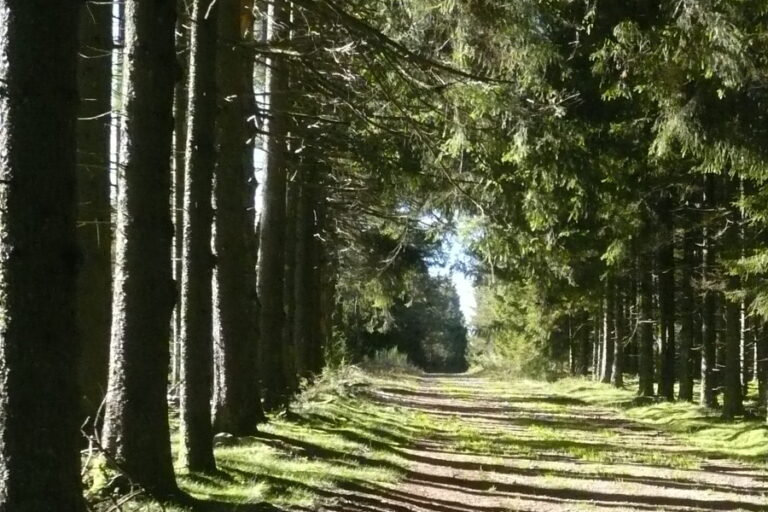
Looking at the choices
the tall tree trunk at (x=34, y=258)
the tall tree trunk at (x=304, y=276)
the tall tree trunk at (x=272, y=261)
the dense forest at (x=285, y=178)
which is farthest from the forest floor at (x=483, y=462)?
the tall tree trunk at (x=34, y=258)

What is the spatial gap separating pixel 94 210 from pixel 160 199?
1.96 meters

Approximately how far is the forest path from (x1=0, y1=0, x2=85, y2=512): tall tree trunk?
4560mm

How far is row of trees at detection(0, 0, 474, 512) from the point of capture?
4.22 metres

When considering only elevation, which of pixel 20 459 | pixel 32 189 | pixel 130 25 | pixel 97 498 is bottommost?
pixel 97 498

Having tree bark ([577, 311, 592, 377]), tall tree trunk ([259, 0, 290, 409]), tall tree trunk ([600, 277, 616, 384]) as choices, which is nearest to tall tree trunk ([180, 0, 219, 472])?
tall tree trunk ([259, 0, 290, 409])

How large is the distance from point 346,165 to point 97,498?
39.6ft

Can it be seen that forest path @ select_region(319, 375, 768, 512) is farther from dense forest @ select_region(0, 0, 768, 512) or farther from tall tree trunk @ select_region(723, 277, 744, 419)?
dense forest @ select_region(0, 0, 768, 512)

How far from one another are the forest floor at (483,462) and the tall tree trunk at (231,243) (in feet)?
2.16

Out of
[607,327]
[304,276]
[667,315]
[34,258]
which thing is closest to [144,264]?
[34,258]

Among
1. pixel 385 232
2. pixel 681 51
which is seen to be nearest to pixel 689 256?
pixel 385 232

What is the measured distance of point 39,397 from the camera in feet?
13.9

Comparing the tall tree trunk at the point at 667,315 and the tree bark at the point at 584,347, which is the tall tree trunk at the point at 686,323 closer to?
the tall tree trunk at the point at 667,315

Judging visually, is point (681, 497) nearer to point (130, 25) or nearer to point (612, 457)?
point (612, 457)

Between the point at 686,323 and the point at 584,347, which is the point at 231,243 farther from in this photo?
the point at 584,347
